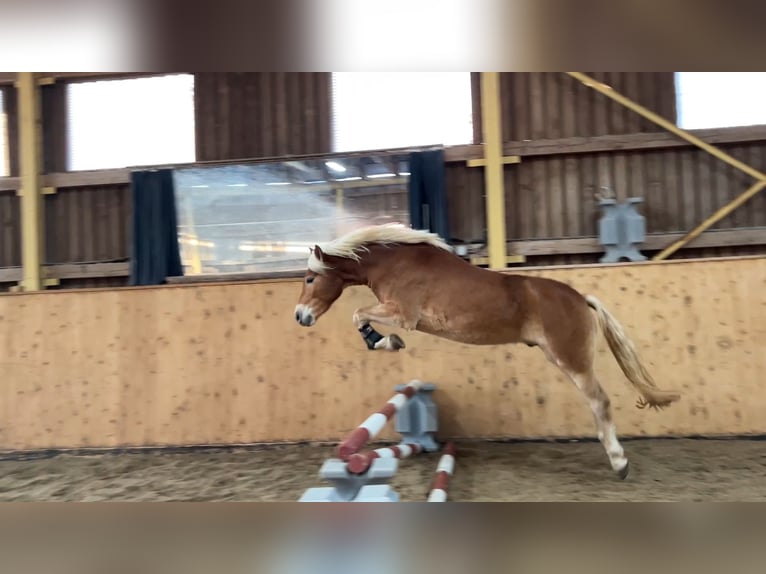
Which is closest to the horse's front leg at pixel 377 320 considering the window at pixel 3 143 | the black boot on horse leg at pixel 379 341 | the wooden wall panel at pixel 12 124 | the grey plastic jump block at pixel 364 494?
the black boot on horse leg at pixel 379 341

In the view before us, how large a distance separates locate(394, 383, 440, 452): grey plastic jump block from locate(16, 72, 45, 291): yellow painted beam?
366cm

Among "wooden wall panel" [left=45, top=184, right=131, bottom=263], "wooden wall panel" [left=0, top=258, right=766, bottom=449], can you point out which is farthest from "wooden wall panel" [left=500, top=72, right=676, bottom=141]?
"wooden wall panel" [left=45, top=184, right=131, bottom=263]

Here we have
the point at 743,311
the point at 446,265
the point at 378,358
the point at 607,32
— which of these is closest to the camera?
the point at 607,32

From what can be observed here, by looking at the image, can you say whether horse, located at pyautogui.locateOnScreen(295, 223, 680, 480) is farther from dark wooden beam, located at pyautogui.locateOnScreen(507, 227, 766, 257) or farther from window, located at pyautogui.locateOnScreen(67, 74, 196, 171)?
window, located at pyautogui.locateOnScreen(67, 74, 196, 171)

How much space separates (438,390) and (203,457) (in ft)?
5.47

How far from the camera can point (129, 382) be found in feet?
12.7

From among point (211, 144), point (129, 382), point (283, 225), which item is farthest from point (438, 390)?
point (211, 144)

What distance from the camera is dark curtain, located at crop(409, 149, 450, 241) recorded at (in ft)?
14.5

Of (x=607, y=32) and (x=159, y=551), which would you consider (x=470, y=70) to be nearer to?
(x=607, y=32)

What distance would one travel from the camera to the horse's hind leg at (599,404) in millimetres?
2578

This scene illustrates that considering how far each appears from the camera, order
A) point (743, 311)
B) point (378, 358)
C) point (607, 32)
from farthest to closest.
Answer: point (378, 358) < point (743, 311) < point (607, 32)

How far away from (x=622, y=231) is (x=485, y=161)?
123 centimetres

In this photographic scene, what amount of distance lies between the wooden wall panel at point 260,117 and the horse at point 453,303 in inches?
98.3

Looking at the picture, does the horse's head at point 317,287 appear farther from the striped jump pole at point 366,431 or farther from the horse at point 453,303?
the striped jump pole at point 366,431
